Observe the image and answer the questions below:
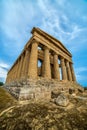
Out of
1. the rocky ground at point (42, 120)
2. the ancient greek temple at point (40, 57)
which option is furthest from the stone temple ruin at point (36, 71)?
the rocky ground at point (42, 120)

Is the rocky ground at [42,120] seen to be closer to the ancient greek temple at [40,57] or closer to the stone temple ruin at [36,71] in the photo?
the stone temple ruin at [36,71]

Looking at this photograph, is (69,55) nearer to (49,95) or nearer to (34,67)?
(34,67)

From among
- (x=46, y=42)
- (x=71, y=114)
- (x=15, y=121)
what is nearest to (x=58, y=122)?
(x=71, y=114)

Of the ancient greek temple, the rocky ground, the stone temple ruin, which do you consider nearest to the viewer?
the rocky ground

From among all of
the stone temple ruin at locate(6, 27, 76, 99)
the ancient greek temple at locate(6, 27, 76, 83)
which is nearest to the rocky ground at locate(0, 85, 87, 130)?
the stone temple ruin at locate(6, 27, 76, 99)

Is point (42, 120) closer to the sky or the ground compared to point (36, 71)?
closer to the ground

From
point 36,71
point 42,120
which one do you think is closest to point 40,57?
point 36,71

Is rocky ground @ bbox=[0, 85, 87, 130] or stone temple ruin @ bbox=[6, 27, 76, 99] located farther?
stone temple ruin @ bbox=[6, 27, 76, 99]

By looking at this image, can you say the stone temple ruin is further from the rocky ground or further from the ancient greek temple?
the rocky ground

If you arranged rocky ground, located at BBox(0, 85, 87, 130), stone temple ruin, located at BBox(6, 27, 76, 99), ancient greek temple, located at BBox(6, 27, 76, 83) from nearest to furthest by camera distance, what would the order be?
1. rocky ground, located at BBox(0, 85, 87, 130)
2. stone temple ruin, located at BBox(6, 27, 76, 99)
3. ancient greek temple, located at BBox(6, 27, 76, 83)

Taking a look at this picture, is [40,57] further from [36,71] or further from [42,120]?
[42,120]

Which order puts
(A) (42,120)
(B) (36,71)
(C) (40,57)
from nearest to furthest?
(A) (42,120) < (B) (36,71) < (C) (40,57)

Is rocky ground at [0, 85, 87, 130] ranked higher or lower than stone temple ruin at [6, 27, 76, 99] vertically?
lower

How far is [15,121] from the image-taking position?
543 cm
